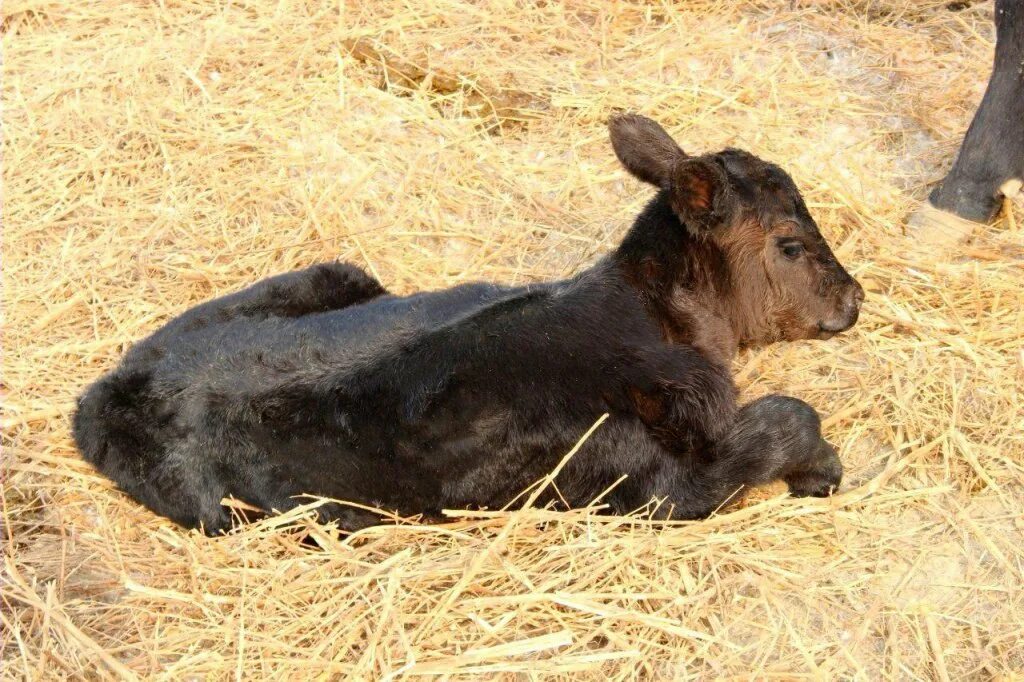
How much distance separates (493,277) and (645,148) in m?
1.74

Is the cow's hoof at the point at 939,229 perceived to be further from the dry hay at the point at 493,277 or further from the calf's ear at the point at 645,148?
the calf's ear at the point at 645,148

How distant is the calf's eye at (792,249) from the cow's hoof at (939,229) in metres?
1.68

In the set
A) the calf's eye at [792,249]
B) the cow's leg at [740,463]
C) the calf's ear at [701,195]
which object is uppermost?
the calf's ear at [701,195]

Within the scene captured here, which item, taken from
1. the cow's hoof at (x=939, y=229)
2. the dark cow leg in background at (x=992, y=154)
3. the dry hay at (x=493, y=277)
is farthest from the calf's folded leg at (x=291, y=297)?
the dark cow leg in background at (x=992, y=154)

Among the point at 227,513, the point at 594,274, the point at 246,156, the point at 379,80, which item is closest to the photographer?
the point at 227,513

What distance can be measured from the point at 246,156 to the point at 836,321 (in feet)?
13.8

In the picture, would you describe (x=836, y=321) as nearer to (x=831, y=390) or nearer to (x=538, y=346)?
(x=831, y=390)

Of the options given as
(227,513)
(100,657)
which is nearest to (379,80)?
(227,513)

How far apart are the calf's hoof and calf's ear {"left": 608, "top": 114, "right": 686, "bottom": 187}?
1420 millimetres

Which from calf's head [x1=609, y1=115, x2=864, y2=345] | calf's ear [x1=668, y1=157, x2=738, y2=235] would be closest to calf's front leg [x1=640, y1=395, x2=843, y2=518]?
calf's head [x1=609, y1=115, x2=864, y2=345]

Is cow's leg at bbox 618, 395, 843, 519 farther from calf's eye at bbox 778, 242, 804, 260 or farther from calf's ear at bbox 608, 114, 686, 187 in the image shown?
calf's ear at bbox 608, 114, 686, 187

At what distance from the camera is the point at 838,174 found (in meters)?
6.87

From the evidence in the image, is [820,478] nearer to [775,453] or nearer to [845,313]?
[775,453]

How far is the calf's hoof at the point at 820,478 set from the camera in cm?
473
